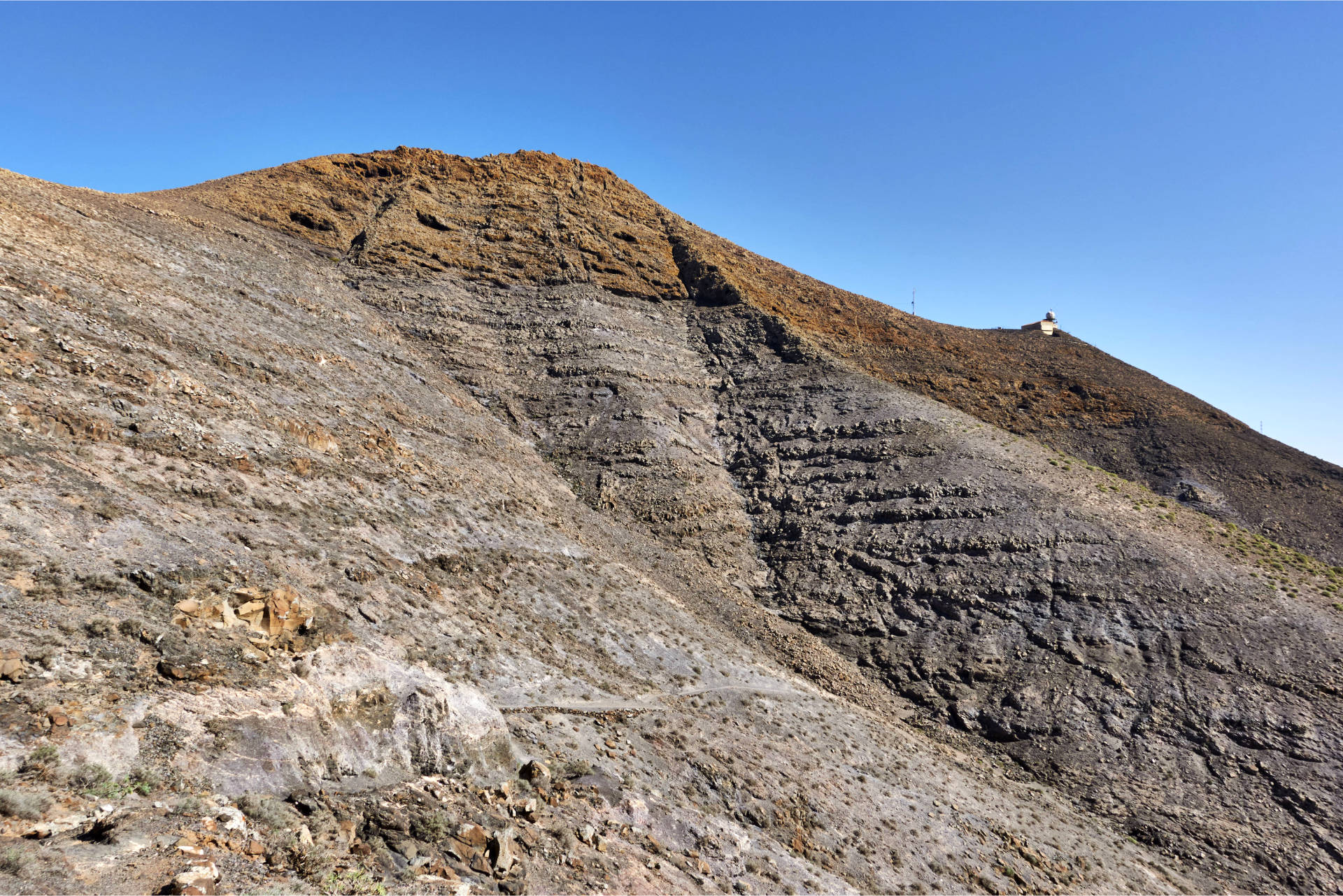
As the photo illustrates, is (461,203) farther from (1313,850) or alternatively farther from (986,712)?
(1313,850)

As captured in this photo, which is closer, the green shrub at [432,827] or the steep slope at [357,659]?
the steep slope at [357,659]

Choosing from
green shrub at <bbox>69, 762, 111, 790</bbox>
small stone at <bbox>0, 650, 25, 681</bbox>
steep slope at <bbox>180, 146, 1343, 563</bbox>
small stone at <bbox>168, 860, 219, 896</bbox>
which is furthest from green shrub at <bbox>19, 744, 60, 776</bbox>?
steep slope at <bbox>180, 146, 1343, 563</bbox>

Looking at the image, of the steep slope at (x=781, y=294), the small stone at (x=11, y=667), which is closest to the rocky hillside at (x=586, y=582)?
the small stone at (x=11, y=667)

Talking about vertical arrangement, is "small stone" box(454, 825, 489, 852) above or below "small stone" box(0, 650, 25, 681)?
below

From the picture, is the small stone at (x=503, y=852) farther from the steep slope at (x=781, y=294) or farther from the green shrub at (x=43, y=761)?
the steep slope at (x=781, y=294)

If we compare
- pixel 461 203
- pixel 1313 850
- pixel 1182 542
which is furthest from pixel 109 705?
pixel 461 203

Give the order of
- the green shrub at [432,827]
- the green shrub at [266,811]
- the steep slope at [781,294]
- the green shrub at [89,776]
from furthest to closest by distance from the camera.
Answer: the steep slope at [781,294] < the green shrub at [432,827] < the green shrub at [266,811] < the green shrub at [89,776]

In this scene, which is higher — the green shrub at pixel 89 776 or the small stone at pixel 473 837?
the green shrub at pixel 89 776

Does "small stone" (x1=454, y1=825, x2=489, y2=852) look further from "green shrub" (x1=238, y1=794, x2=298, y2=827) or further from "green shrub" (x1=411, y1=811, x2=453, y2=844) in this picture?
"green shrub" (x1=238, y1=794, x2=298, y2=827)

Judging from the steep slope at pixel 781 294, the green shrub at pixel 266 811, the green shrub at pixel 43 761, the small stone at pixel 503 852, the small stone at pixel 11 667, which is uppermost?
the steep slope at pixel 781 294
